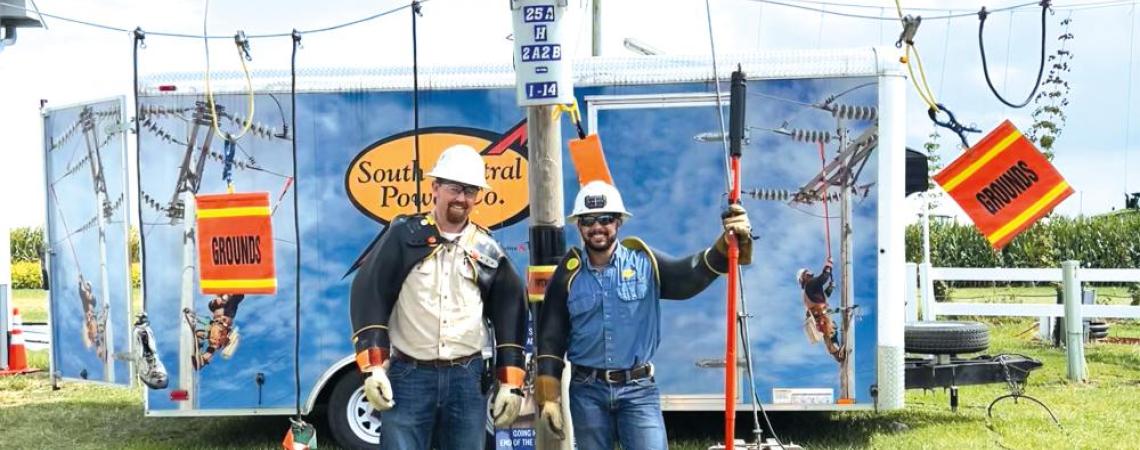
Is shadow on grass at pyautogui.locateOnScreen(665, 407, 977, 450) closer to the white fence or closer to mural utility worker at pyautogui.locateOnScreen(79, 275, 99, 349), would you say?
the white fence

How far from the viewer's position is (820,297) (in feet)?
21.5

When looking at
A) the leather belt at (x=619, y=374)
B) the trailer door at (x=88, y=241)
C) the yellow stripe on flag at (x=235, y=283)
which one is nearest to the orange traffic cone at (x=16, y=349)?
the trailer door at (x=88, y=241)

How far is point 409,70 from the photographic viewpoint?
266 inches

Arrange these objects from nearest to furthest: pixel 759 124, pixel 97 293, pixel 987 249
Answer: pixel 759 124 < pixel 97 293 < pixel 987 249

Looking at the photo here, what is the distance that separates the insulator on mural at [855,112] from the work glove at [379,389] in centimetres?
336

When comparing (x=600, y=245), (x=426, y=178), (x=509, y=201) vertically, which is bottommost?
(x=600, y=245)

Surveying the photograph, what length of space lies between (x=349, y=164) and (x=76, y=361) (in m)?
2.58

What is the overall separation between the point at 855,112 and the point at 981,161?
1.08 meters

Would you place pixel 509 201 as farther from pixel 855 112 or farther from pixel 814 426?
pixel 814 426

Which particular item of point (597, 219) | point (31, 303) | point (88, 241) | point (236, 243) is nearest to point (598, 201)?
point (597, 219)

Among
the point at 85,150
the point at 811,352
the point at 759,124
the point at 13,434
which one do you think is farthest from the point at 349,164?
the point at 13,434

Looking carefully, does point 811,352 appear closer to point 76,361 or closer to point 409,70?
point 409,70

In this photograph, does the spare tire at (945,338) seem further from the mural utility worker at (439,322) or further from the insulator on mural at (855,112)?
the mural utility worker at (439,322)

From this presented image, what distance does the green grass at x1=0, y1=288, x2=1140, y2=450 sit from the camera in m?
7.30
